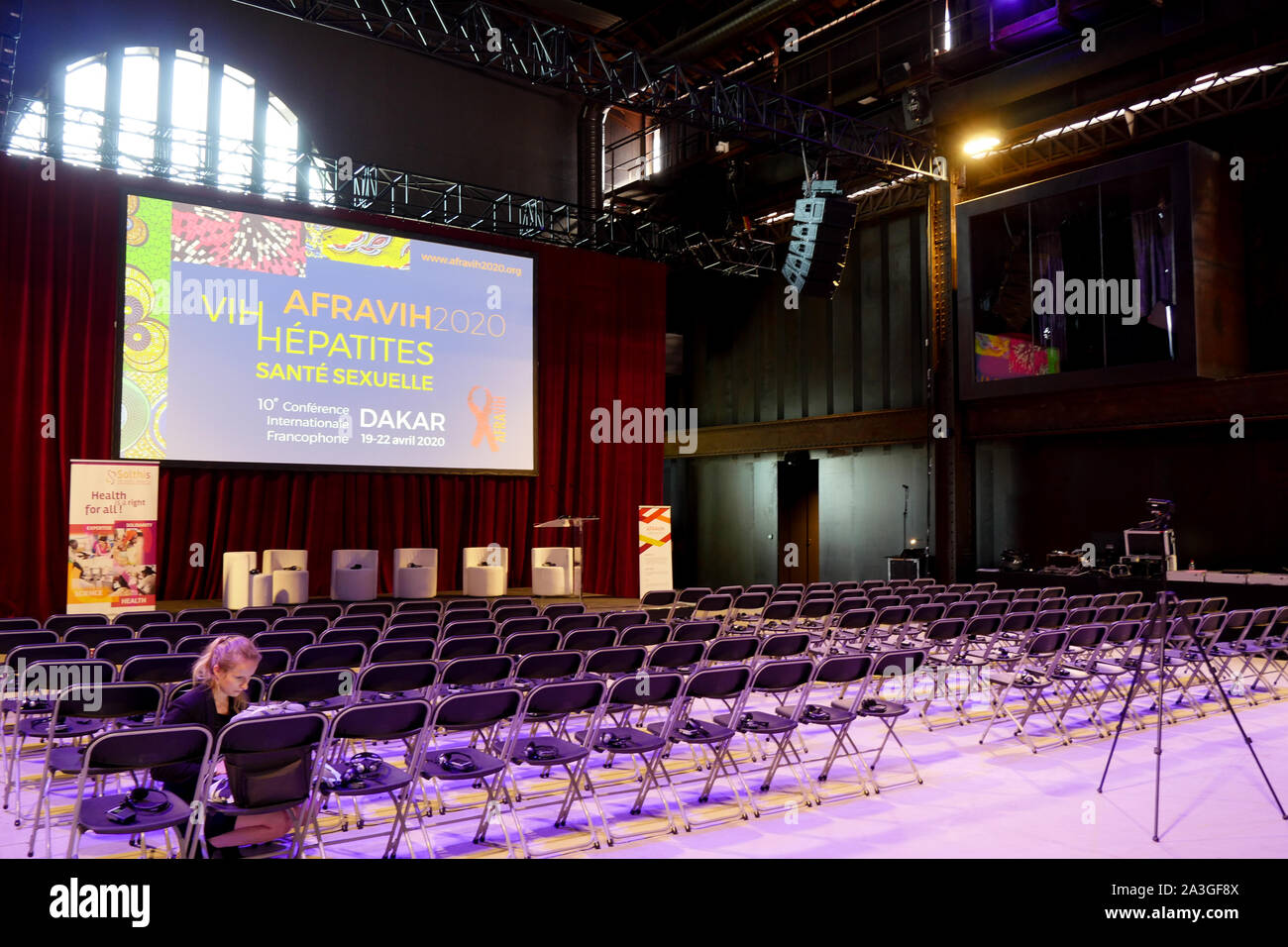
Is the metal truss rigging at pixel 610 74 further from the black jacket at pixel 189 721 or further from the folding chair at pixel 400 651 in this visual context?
the black jacket at pixel 189 721

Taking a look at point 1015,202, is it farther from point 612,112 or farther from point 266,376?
point 266,376

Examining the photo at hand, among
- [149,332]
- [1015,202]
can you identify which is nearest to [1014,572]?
[1015,202]

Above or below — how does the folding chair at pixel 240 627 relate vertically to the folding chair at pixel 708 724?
above

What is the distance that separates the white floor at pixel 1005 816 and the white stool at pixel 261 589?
19.8 feet

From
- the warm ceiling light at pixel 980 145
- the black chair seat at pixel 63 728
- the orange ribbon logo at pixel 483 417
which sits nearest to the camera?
the black chair seat at pixel 63 728

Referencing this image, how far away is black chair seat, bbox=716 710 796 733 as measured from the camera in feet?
15.1

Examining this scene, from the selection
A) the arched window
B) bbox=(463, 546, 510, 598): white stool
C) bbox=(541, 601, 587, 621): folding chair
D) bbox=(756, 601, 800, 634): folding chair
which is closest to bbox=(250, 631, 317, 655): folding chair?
bbox=(541, 601, 587, 621): folding chair

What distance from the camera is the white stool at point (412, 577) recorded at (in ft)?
40.1

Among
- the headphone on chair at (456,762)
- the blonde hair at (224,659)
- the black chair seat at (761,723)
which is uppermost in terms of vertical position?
the blonde hair at (224,659)

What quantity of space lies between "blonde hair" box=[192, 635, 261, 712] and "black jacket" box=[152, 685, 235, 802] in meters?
0.04

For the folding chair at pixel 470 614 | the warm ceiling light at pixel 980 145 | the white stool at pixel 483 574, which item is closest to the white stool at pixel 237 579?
the white stool at pixel 483 574

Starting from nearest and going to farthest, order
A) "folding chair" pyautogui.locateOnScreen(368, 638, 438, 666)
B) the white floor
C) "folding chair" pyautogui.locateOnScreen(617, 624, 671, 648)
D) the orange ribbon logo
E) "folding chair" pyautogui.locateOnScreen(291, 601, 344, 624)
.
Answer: the white floor < "folding chair" pyautogui.locateOnScreen(368, 638, 438, 666) < "folding chair" pyautogui.locateOnScreen(617, 624, 671, 648) < "folding chair" pyautogui.locateOnScreen(291, 601, 344, 624) < the orange ribbon logo

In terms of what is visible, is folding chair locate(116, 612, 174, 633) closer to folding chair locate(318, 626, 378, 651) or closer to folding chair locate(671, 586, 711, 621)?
folding chair locate(318, 626, 378, 651)

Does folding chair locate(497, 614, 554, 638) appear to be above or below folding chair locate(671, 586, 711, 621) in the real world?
above
